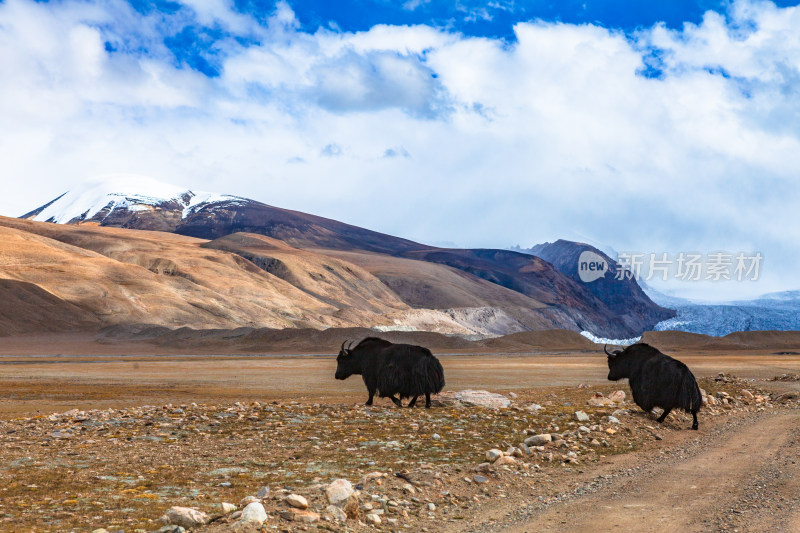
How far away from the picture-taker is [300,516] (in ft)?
23.2

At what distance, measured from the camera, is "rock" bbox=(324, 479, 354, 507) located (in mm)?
7551

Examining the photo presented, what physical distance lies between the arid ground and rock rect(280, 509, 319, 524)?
0.05m

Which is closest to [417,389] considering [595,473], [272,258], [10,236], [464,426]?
[464,426]

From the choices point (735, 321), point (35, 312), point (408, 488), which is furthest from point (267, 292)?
point (408, 488)

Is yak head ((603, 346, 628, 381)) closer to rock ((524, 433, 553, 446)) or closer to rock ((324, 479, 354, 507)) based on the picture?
rock ((524, 433, 553, 446))

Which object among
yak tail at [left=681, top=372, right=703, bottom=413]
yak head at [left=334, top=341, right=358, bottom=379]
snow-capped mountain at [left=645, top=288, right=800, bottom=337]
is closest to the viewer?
yak tail at [left=681, top=372, right=703, bottom=413]

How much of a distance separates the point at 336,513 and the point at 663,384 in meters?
9.59

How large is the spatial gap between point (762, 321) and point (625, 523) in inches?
6442

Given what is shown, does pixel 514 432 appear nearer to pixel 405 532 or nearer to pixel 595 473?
pixel 595 473

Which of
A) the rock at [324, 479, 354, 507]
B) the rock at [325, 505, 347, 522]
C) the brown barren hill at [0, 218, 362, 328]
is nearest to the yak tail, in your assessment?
the rock at [324, 479, 354, 507]

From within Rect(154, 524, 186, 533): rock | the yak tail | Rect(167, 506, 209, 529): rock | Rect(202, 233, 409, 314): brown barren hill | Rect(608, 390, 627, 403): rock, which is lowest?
Rect(154, 524, 186, 533): rock

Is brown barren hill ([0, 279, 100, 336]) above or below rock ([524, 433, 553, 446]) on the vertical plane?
below

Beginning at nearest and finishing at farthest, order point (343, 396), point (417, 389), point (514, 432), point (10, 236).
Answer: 1. point (514, 432)
2. point (417, 389)
3. point (343, 396)
4. point (10, 236)

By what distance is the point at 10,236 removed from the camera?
127375 mm
